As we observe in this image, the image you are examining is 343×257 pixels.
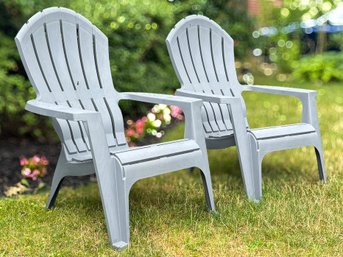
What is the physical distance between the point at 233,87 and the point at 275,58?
30.1ft

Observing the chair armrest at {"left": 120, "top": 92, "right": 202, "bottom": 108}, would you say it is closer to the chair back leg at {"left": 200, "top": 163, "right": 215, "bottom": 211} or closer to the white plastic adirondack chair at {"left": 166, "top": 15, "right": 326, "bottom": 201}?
the white plastic adirondack chair at {"left": 166, "top": 15, "right": 326, "bottom": 201}

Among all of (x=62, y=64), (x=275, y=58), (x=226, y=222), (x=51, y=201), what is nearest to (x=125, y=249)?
(x=226, y=222)

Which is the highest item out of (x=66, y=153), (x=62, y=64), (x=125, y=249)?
(x=62, y=64)

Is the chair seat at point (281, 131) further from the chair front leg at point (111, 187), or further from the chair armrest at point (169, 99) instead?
→ the chair front leg at point (111, 187)

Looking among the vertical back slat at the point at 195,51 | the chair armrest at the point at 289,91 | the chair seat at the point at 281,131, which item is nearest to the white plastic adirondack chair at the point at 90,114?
the chair seat at the point at 281,131

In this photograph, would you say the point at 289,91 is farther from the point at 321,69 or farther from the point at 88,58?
the point at 321,69

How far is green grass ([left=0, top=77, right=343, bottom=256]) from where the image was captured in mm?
2887

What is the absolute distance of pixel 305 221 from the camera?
3188 mm

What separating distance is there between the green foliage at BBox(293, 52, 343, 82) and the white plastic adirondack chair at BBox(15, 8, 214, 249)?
8.06m

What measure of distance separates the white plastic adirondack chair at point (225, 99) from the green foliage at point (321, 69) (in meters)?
7.12

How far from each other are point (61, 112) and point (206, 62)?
165 centimetres

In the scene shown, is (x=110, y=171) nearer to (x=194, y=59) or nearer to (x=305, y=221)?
(x=305, y=221)

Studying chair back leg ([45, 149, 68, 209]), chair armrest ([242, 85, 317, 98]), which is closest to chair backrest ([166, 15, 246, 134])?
chair armrest ([242, 85, 317, 98])

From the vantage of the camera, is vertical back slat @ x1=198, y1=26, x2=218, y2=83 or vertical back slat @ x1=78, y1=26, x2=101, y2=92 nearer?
vertical back slat @ x1=78, y1=26, x2=101, y2=92
